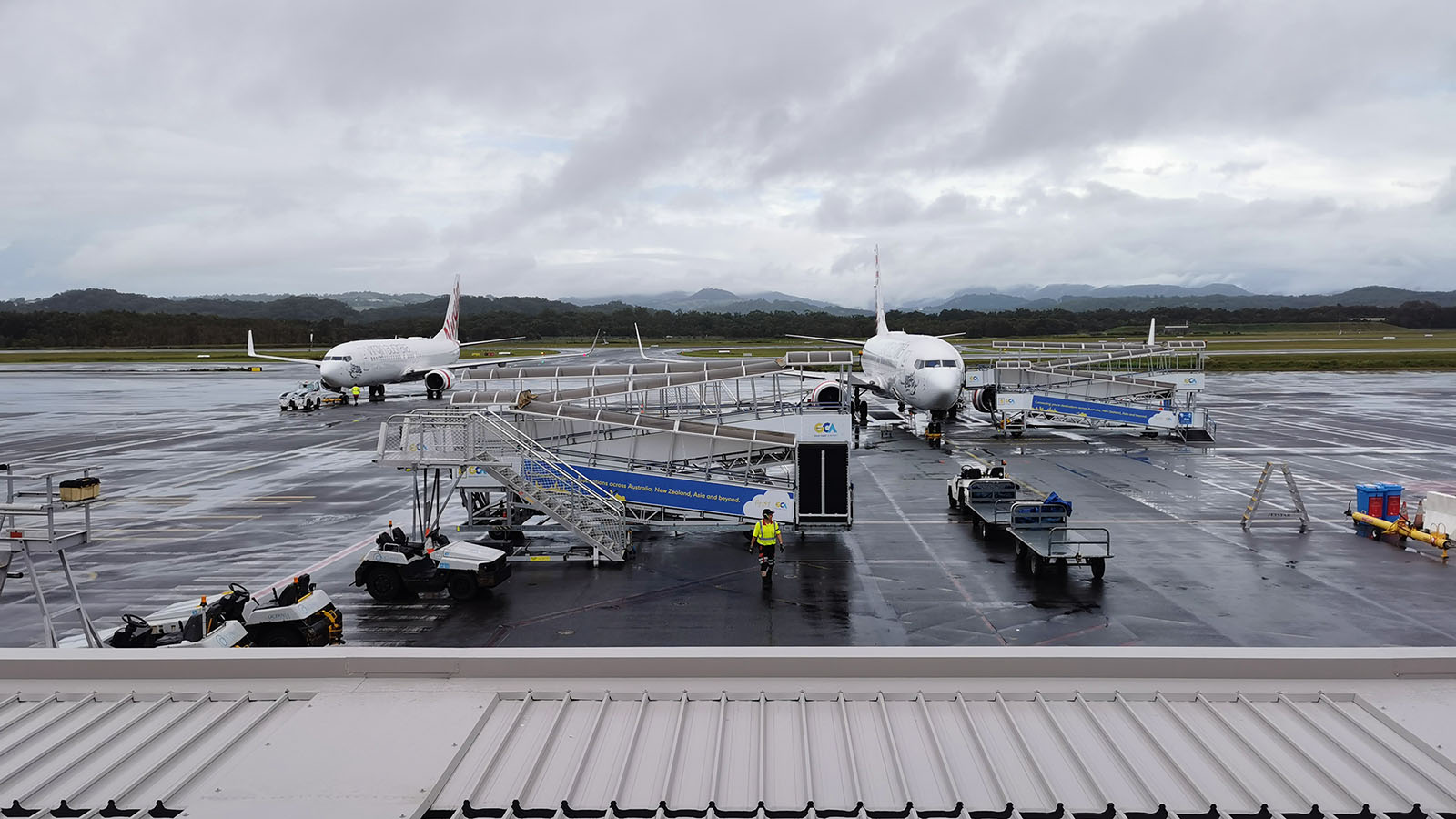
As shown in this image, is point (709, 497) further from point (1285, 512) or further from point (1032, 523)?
point (1285, 512)

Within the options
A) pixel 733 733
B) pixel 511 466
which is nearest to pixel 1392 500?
pixel 511 466

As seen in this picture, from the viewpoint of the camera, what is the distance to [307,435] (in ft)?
155

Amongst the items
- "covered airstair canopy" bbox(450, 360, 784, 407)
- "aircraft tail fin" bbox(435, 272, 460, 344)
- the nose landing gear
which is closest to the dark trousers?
"covered airstair canopy" bbox(450, 360, 784, 407)

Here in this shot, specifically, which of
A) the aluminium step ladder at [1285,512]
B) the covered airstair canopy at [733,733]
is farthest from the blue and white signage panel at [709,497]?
the covered airstair canopy at [733,733]

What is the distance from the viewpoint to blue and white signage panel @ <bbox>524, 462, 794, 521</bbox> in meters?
23.5

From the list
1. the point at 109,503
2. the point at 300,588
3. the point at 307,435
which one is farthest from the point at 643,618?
the point at 307,435

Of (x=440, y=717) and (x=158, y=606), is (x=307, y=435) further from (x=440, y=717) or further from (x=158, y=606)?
(x=440, y=717)

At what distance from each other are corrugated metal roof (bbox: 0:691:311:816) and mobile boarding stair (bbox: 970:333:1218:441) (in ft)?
142

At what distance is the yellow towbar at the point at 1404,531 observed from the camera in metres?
22.5

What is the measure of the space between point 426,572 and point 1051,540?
1488 centimetres

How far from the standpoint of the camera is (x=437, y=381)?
2459 inches

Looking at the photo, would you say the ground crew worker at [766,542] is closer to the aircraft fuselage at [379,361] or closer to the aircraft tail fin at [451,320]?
the aircraft fuselage at [379,361]

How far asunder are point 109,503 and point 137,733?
29170 mm

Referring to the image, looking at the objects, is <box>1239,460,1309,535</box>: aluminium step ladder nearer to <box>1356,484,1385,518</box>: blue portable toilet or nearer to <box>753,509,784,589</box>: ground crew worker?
<box>1356,484,1385,518</box>: blue portable toilet
